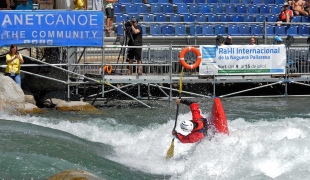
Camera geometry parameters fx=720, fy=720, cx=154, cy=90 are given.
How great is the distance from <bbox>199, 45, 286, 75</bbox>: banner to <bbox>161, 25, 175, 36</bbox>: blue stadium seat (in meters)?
3.33

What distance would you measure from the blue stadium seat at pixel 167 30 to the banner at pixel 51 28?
4943mm

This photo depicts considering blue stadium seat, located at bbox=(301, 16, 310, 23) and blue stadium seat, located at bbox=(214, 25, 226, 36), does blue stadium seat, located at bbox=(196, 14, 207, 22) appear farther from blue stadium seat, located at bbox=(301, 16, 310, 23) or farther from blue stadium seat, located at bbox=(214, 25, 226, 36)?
blue stadium seat, located at bbox=(301, 16, 310, 23)

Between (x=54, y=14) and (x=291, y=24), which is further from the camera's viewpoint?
(x=291, y=24)

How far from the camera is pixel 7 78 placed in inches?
764

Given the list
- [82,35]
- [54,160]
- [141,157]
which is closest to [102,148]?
[141,157]

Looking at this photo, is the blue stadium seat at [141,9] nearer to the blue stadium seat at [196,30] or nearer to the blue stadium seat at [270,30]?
the blue stadium seat at [196,30]

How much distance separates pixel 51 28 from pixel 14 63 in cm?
140

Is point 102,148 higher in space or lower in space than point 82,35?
lower

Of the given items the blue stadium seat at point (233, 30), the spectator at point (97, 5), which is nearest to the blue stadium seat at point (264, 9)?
the blue stadium seat at point (233, 30)

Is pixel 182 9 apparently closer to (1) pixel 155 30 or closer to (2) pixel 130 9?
(2) pixel 130 9

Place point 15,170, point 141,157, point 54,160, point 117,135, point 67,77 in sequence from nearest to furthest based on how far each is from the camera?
point 15,170
point 54,160
point 141,157
point 117,135
point 67,77

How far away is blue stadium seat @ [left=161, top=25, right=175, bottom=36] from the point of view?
24844 mm

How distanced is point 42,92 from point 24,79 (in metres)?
0.67

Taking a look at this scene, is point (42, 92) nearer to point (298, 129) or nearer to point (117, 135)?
point (117, 135)
